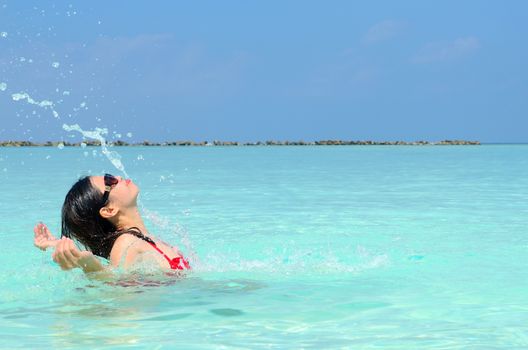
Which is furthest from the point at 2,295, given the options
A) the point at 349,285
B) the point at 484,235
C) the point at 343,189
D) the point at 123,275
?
the point at 343,189

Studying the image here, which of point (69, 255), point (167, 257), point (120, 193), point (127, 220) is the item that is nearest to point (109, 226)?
point (127, 220)

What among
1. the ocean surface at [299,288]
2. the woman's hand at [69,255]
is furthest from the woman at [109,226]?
the woman's hand at [69,255]

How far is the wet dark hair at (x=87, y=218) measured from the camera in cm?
554

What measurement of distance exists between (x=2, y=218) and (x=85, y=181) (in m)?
6.38

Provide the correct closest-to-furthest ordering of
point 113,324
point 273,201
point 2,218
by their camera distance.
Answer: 1. point 113,324
2. point 2,218
3. point 273,201

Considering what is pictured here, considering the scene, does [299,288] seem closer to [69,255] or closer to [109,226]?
[109,226]

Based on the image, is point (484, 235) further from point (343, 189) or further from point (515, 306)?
point (343, 189)

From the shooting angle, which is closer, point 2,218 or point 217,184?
point 2,218

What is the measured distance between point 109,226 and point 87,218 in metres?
0.17

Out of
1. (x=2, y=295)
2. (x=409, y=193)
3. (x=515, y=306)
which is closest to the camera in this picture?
(x=515, y=306)

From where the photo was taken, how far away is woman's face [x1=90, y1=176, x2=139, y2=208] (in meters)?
5.57

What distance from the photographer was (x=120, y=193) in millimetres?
5598

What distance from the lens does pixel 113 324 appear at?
4434mm

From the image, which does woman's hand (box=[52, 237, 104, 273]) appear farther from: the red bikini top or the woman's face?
the woman's face
